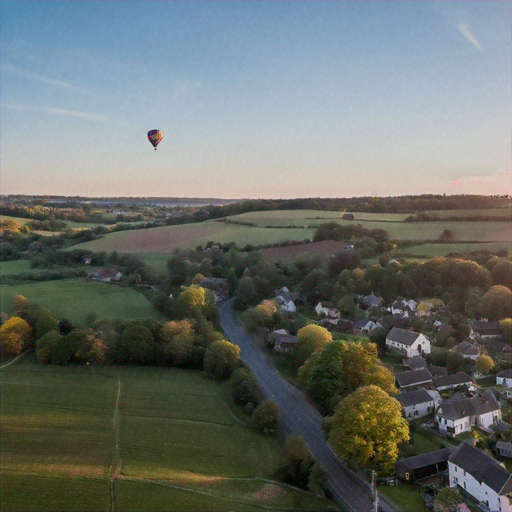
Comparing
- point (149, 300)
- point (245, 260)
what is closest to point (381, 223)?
point (245, 260)

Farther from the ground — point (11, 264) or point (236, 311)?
point (11, 264)

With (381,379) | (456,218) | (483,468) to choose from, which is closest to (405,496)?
(483,468)

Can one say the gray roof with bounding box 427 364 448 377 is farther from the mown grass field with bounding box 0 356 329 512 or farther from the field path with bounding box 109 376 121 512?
the field path with bounding box 109 376 121 512

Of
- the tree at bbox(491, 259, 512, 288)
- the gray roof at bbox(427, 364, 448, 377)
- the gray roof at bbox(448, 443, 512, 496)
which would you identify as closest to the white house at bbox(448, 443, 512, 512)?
the gray roof at bbox(448, 443, 512, 496)

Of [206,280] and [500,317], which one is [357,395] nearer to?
[500,317]

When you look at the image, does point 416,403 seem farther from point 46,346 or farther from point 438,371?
point 46,346

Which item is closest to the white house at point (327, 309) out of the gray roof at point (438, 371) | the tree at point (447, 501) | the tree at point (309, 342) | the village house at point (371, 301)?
the village house at point (371, 301)
